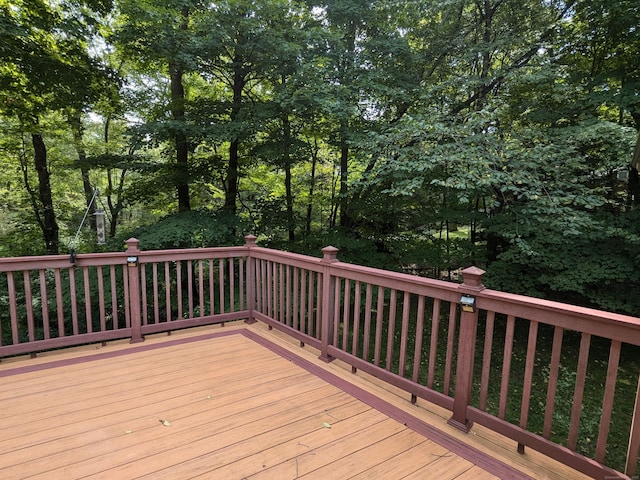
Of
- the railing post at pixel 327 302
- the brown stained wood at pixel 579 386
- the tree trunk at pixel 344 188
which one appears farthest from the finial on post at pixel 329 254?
the tree trunk at pixel 344 188

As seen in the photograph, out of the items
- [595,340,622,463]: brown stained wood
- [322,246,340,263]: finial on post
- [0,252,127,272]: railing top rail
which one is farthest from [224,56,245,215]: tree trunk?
[595,340,622,463]: brown stained wood

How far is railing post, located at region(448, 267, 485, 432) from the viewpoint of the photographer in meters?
2.00

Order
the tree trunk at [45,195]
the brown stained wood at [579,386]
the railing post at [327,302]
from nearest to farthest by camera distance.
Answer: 1. the brown stained wood at [579,386]
2. the railing post at [327,302]
3. the tree trunk at [45,195]

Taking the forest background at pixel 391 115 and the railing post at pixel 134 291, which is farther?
the forest background at pixel 391 115

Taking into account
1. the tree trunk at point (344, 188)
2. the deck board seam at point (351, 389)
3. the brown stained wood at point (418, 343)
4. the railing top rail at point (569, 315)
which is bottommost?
the deck board seam at point (351, 389)

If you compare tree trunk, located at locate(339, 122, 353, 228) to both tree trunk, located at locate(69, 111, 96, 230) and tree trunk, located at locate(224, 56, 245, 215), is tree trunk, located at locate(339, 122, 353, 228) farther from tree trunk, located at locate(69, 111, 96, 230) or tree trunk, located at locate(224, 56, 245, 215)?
tree trunk, located at locate(69, 111, 96, 230)

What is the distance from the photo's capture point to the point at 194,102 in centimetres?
620

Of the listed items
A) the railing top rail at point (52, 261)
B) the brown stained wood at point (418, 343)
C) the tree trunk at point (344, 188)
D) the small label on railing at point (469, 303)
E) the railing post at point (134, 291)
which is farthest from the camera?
the tree trunk at point (344, 188)

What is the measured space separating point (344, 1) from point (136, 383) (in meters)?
6.61

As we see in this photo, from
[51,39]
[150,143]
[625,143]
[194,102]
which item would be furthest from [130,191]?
[625,143]

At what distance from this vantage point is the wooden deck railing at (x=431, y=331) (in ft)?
5.47

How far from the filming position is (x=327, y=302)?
2926 mm

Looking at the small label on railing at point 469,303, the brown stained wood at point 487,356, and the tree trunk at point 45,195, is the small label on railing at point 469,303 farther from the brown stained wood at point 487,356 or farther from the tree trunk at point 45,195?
the tree trunk at point 45,195

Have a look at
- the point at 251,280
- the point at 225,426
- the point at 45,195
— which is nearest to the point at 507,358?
the point at 225,426
